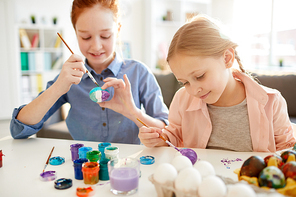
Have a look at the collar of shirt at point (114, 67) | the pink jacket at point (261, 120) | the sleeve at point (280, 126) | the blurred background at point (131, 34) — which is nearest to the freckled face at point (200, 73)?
the pink jacket at point (261, 120)

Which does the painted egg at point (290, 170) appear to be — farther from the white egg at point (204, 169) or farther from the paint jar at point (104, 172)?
the paint jar at point (104, 172)

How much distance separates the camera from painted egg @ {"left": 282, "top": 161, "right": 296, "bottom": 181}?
1.87ft

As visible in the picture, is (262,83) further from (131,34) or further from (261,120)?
(131,34)

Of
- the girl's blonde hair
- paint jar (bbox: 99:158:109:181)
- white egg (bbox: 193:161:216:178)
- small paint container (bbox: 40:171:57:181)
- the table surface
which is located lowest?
the table surface

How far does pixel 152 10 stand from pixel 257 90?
165 inches

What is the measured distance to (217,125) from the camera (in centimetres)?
120

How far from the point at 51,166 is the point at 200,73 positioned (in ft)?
2.11

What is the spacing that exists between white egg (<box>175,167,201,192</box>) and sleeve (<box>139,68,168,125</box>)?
2.67 ft

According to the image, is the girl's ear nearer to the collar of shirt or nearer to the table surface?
the table surface

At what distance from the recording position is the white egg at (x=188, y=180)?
0.57 metres

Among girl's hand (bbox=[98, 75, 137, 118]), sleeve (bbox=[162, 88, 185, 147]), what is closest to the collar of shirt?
girl's hand (bbox=[98, 75, 137, 118])

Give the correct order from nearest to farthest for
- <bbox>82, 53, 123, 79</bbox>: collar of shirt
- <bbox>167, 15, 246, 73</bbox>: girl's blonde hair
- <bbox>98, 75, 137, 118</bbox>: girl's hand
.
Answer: <bbox>167, 15, 246, 73</bbox>: girl's blonde hair → <bbox>98, 75, 137, 118</bbox>: girl's hand → <bbox>82, 53, 123, 79</bbox>: collar of shirt

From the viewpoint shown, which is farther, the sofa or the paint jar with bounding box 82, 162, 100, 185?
the sofa

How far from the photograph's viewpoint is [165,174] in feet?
2.02
